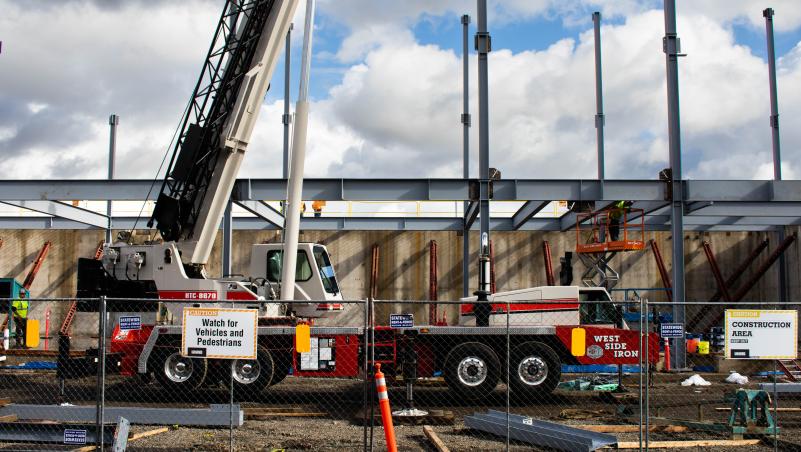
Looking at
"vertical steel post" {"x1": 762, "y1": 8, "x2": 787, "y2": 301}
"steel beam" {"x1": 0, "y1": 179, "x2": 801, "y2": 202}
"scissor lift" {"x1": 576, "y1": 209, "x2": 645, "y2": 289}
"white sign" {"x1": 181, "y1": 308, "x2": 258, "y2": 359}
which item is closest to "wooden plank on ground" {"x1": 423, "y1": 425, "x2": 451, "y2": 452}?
"white sign" {"x1": 181, "y1": 308, "x2": 258, "y2": 359}

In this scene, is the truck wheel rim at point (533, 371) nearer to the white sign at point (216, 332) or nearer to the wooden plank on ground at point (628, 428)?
the wooden plank on ground at point (628, 428)

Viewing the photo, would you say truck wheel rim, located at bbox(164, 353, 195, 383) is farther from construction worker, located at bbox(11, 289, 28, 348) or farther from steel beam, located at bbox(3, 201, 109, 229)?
construction worker, located at bbox(11, 289, 28, 348)

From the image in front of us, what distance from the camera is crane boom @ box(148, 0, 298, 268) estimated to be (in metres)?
14.7

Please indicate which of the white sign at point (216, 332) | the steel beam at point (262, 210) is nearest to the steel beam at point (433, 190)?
the steel beam at point (262, 210)

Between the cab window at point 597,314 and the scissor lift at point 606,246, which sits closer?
the cab window at point 597,314

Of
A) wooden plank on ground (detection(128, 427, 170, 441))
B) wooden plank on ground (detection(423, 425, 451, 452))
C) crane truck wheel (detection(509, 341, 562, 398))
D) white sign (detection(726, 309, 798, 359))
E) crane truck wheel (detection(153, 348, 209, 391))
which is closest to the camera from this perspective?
white sign (detection(726, 309, 798, 359))

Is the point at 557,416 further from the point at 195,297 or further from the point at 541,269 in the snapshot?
the point at 541,269

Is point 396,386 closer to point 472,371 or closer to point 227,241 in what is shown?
point 472,371

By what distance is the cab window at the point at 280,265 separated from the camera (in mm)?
15297

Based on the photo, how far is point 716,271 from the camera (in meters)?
30.0

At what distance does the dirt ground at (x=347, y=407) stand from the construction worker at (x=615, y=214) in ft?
19.4

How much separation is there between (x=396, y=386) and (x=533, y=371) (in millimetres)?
3183

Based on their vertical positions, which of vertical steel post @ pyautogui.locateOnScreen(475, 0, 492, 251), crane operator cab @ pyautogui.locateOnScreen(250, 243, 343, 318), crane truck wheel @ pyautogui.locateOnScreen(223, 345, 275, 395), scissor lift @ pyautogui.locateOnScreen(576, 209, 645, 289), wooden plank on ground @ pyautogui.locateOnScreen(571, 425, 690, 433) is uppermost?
vertical steel post @ pyautogui.locateOnScreen(475, 0, 492, 251)

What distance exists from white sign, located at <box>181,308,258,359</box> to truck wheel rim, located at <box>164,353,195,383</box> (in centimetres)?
559
